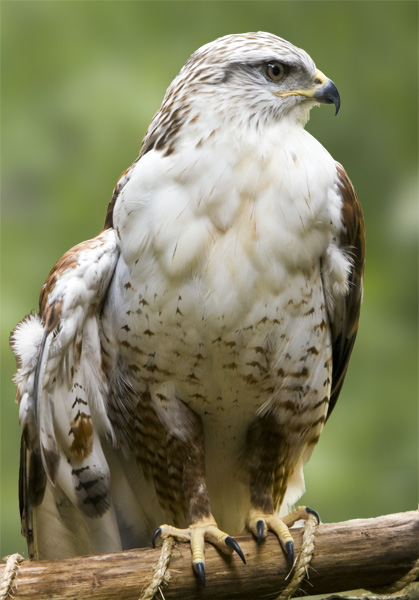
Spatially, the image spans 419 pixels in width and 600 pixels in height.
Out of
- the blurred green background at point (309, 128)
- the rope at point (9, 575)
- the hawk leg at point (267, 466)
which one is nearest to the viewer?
the rope at point (9, 575)

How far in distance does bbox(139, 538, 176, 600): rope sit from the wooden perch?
0.01 m

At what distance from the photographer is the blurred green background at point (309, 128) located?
3633mm

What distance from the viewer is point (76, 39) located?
3.74 meters

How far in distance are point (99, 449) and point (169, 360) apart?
1.00 feet

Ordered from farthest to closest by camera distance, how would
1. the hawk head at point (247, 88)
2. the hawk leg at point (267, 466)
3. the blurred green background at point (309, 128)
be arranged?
1. the blurred green background at point (309, 128)
2. the hawk leg at point (267, 466)
3. the hawk head at point (247, 88)

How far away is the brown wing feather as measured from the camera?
198cm

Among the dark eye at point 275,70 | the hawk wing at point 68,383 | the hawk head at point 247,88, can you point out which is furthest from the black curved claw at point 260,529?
the dark eye at point 275,70

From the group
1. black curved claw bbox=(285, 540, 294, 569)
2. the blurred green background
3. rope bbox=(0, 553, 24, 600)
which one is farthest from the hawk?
the blurred green background

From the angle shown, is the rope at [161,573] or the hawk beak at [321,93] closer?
the rope at [161,573]

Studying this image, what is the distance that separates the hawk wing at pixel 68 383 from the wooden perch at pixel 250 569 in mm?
248

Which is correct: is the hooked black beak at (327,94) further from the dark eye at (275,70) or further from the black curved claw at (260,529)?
the black curved claw at (260,529)

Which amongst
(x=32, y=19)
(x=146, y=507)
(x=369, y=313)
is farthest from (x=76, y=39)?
(x=146, y=507)

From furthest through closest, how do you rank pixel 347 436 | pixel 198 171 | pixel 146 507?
pixel 347 436 → pixel 146 507 → pixel 198 171

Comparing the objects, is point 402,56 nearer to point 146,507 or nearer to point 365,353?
point 365,353
